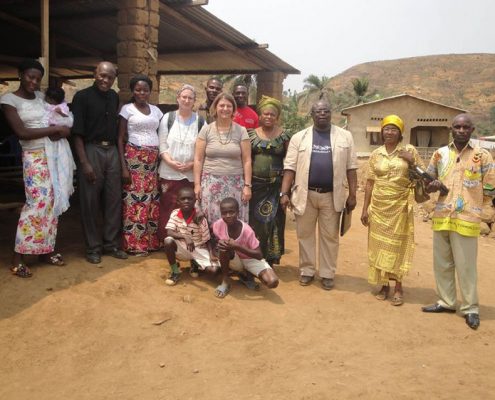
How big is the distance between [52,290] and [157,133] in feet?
5.55

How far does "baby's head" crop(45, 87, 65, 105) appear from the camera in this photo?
3930 millimetres

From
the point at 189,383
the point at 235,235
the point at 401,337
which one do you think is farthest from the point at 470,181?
the point at 189,383

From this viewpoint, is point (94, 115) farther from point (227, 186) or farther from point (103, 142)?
point (227, 186)

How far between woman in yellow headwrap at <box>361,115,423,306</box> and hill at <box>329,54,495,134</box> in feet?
114

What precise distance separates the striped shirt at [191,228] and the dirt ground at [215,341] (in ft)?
1.34

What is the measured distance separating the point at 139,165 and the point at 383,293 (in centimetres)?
257

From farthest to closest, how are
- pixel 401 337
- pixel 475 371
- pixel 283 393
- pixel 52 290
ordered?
pixel 52 290 → pixel 401 337 → pixel 475 371 → pixel 283 393

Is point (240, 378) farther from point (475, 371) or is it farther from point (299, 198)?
point (299, 198)

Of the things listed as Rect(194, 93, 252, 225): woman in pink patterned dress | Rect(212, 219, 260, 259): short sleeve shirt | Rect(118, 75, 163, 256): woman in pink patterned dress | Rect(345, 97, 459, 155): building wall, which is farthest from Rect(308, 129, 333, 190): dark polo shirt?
Rect(345, 97, 459, 155): building wall

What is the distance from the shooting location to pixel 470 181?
356 centimetres

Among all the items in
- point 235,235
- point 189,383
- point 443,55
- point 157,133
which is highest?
point 443,55

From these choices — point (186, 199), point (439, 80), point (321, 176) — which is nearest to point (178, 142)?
point (186, 199)

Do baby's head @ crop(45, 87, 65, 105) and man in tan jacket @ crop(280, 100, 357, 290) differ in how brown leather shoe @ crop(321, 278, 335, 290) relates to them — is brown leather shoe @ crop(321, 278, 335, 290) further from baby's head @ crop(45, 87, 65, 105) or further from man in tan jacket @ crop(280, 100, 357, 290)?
baby's head @ crop(45, 87, 65, 105)

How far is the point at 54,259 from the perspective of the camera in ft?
13.2
